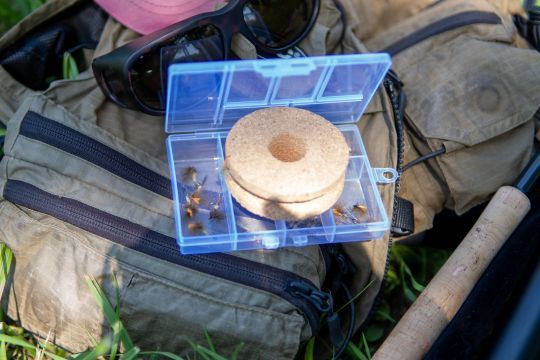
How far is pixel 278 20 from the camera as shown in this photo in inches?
65.7

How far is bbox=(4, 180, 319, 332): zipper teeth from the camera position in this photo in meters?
1.38

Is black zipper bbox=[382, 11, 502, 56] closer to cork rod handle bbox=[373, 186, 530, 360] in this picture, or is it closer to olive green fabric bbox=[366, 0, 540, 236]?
olive green fabric bbox=[366, 0, 540, 236]

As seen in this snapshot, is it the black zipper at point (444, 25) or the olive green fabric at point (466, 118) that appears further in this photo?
the black zipper at point (444, 25)

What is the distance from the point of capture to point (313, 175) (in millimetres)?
1272

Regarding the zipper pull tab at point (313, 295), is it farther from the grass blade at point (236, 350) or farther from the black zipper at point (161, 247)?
the grass blade at point (236, 350)

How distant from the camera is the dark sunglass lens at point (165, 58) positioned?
1.49 meters

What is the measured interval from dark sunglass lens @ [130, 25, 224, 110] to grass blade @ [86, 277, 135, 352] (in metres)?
0.43

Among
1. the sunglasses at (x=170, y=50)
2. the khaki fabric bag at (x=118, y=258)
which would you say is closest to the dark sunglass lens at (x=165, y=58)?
the sunglasses at (x=170, y=50)

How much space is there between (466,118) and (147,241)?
0.77 m

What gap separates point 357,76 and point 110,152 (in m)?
0.54

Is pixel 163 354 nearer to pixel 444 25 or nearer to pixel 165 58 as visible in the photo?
pixel 165 58

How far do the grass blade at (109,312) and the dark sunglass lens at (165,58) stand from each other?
1.40 feet

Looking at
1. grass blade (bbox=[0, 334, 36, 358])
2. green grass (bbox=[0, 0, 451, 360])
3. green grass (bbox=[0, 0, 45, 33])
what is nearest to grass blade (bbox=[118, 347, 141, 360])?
green grass (bbox=[0, 0, 451, 360])

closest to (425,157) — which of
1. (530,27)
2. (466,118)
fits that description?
(466,118)
